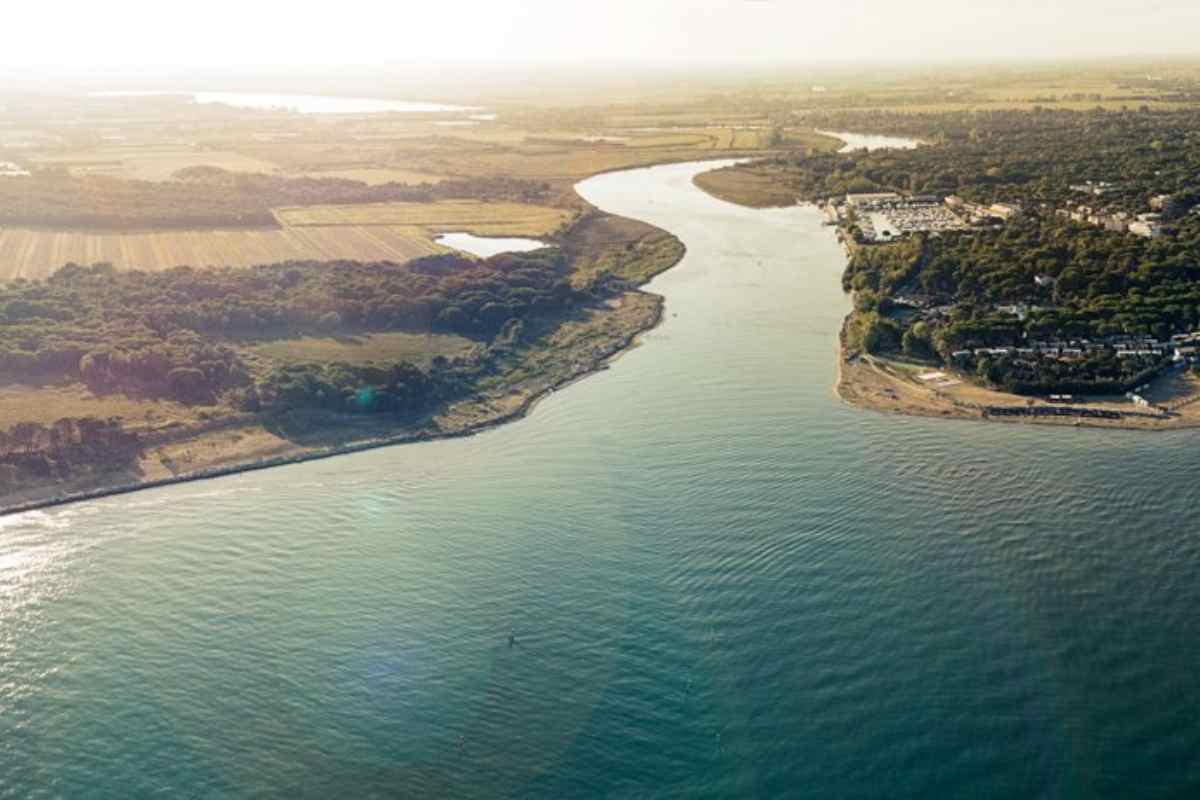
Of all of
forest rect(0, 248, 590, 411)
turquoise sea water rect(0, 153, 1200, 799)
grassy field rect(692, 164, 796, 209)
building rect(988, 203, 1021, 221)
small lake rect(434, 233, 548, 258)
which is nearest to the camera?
turquoise sea water rect(0, 153, 1200, 799)

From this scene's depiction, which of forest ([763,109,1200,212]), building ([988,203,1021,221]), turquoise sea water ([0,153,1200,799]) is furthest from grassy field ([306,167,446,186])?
turquoise sea water ([0,153,1200,799])

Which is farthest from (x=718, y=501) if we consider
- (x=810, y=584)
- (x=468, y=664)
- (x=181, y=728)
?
(x=181, y=728)

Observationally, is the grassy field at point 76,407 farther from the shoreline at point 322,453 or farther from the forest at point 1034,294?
the forest at point 1034,294

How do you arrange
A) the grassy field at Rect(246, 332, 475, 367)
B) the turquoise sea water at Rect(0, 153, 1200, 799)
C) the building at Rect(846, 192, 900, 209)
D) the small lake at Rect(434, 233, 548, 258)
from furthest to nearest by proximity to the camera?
the building at Rect(846, 192, 900, 209)
the small lake at Rect(434, 233, 548, 258)
the grassy field at Rect(246, 332, 475, 367)
the turquoise sea water at Rect(0, 153, 1200, 799)

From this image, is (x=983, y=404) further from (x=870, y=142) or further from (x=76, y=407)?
(x=870, y=142)

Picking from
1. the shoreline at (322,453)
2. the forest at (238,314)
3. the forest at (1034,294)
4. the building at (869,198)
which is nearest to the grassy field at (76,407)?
the forest at (238,314)

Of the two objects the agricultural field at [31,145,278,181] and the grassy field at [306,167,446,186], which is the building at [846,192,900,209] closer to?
the grassy field at [306,167,446,186]
